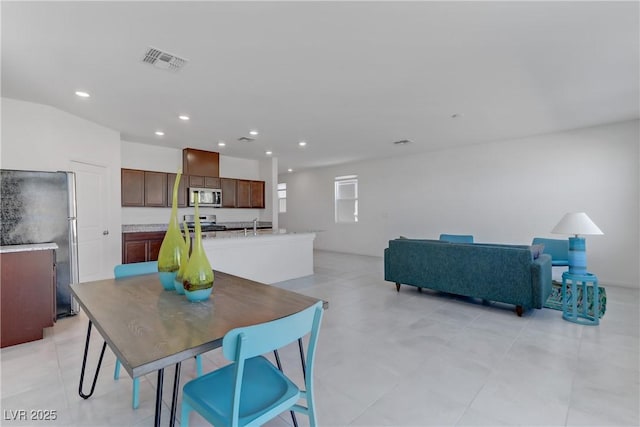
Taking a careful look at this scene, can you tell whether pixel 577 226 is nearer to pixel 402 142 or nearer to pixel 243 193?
pixel 402 142

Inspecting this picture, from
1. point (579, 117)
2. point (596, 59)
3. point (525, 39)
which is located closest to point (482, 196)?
point (579, 117)

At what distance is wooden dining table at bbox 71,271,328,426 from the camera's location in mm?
964

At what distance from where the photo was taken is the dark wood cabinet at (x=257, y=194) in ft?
22.9

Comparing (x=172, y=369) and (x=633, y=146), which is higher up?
(x=633, y=146)

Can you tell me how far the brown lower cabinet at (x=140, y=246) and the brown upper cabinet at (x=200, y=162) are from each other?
1.42m

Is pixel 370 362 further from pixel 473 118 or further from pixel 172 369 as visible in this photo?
pixel 473 118

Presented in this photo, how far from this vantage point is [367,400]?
1835mm

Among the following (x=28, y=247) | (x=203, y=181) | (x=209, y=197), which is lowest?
(x=28, y=247)

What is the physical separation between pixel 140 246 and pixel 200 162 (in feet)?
6.55

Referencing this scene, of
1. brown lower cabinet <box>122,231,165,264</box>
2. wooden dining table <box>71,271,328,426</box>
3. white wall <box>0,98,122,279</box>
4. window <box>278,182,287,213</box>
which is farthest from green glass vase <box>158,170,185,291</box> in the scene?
window <box>278,182,287,213</box>

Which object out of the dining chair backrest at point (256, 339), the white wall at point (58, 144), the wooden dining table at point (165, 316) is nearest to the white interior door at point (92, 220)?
the white wall at point (58, 144)

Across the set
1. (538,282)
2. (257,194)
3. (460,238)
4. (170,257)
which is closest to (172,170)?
(257,194)

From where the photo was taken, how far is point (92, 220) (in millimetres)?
4188

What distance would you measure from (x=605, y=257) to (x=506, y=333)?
3.31 metres
